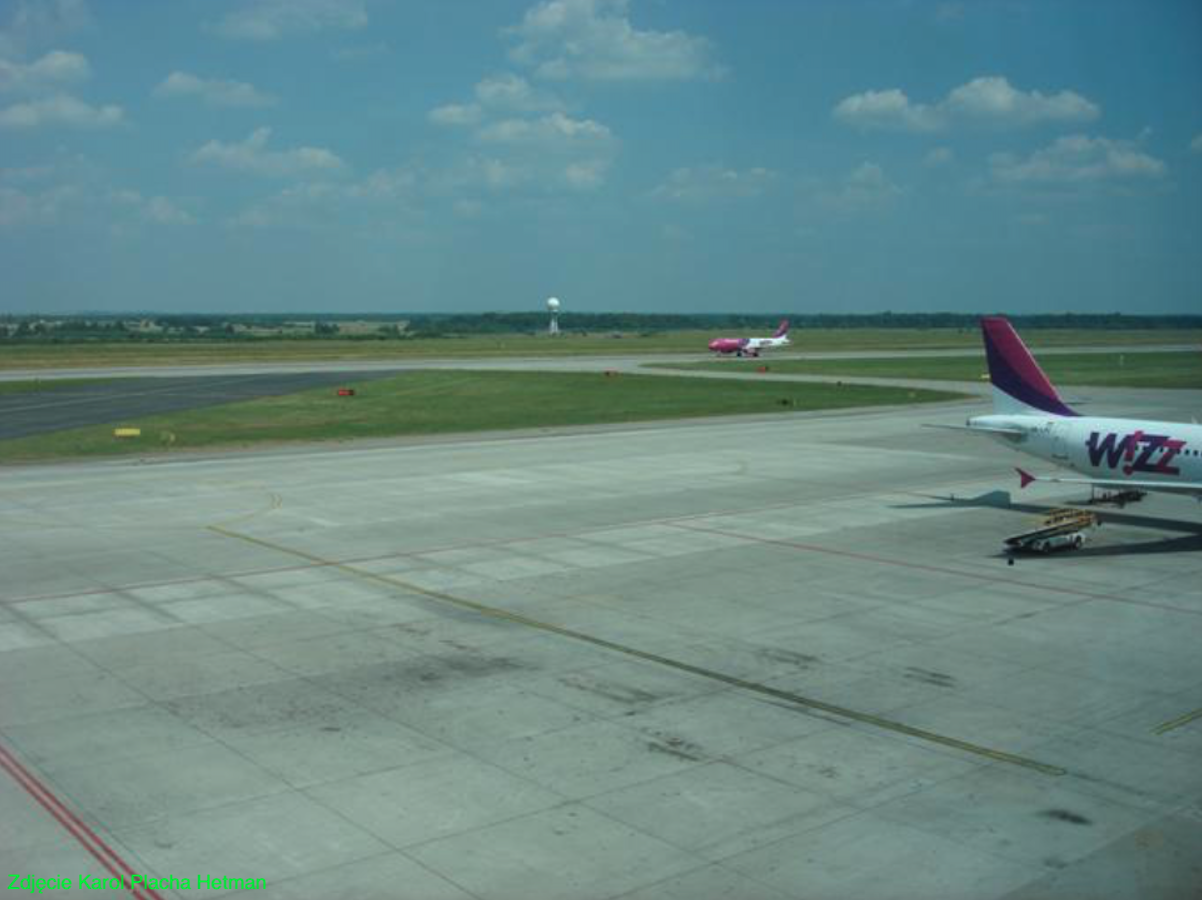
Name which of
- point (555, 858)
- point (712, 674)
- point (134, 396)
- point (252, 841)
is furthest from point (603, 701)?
point (134, 396)

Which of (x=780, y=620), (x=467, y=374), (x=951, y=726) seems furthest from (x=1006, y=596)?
(x=467, y=374)

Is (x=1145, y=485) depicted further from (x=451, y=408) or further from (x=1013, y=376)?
(x=451, y=408)

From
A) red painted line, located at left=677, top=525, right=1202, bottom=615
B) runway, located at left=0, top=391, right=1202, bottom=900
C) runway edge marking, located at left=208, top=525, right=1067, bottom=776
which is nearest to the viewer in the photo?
runway, located at left=0, top=391, right=1202, bottom=900

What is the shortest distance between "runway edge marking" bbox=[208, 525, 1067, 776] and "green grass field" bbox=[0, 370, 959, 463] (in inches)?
1271

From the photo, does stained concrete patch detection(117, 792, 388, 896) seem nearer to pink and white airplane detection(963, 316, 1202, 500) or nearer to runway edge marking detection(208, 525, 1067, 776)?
runway edge marking detection(208, 525, 1067, 776)

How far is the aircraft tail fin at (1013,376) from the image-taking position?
41438mm

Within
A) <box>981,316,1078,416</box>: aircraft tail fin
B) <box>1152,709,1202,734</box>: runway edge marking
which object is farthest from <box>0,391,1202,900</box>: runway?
<box>981,316,1078,416</box>: aircraft tail fin

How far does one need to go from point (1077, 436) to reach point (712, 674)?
2240cm

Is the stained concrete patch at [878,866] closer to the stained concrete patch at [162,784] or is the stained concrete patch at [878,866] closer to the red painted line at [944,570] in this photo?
the stained concrete patch at [162,784]

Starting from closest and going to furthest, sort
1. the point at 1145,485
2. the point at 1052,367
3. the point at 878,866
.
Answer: the point at 878,866
the point at 1145,485
the point at 1052,367

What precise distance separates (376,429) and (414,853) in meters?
55.1

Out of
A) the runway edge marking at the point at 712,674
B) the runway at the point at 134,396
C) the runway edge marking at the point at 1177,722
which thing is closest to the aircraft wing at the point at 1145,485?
the runway edge marking at the point at 1177,722

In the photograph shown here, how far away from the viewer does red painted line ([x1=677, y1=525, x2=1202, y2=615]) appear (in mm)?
28797

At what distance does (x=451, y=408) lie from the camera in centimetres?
8194
